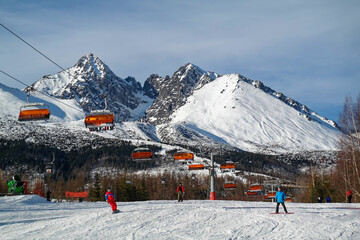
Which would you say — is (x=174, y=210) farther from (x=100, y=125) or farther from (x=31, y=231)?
(x=100, y=125)

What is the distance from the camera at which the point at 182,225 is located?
19797mm

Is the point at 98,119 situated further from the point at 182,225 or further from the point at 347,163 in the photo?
the point at 347,163

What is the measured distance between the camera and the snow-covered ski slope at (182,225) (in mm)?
17625

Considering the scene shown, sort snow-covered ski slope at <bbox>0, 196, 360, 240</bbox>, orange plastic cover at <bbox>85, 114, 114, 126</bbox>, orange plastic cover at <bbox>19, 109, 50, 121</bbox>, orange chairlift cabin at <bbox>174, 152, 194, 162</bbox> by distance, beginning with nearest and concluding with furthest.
→ snow-covered ski slope at <bbox>0, 196, 360, 240</bbox>
orange plastic cover at <bbox>19, 109, 50, 121</bbox>
orange plastic cover at <bbox>85, 114, 114, 126</bbox>
orange chairlift cabin at <bbox>174, 152, 194, 162</bbox>

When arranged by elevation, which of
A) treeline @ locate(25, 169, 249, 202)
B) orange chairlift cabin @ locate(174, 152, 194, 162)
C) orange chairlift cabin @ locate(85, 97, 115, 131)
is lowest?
treeline @ locate(25, 169, 249, 202)

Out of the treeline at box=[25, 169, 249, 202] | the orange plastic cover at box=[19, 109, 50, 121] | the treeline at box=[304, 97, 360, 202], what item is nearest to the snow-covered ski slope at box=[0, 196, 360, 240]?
the orange plastic cover at box=[19, 109, 50, 121]

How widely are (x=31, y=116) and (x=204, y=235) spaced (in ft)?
59.2

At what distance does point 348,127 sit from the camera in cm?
3928

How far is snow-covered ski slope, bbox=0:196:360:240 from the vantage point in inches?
694

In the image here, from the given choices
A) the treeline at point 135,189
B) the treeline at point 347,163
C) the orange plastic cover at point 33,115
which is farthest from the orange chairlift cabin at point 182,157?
the orange plastic cover at point 33,115

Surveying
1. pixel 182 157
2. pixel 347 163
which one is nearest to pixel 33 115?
pixel 182 157

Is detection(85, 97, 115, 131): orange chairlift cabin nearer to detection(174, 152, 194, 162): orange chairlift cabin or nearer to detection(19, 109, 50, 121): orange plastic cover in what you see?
detection(19, 109, 50, 121): orange plastic cover

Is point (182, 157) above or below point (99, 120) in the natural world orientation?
below

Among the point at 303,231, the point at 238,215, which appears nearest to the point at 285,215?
the point at 238,215
